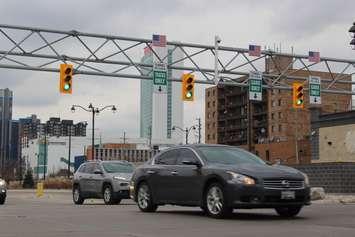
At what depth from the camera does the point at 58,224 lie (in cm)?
1268

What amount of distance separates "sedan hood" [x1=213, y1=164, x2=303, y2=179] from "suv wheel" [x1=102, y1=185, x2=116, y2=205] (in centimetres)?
966

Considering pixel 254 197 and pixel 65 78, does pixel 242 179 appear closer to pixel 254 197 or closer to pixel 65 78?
pixel 254 197

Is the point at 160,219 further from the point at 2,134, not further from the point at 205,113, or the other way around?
the point at 2,134

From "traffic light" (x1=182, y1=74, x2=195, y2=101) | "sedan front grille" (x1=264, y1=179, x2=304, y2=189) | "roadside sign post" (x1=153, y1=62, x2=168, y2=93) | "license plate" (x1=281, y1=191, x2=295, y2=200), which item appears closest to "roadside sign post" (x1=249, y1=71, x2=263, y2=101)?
"traffic light" (x1=182, y1=74, x2=195, y2=101)

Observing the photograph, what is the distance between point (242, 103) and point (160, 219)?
130597mm

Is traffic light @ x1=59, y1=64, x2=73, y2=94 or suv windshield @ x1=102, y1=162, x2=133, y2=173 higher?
traffic light @ x1=59, y1=64, x2=73, y2=94

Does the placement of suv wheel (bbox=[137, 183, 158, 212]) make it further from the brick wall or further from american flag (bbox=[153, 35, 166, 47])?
the brick wall

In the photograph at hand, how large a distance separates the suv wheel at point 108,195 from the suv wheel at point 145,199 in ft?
21.5

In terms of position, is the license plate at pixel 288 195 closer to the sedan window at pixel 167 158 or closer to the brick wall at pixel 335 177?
the sedan window at pixel 167 158

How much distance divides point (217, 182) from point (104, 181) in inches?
401

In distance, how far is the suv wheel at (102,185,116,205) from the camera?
2258 centimetres

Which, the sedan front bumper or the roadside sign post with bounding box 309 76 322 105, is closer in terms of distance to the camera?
the sedan front bumper

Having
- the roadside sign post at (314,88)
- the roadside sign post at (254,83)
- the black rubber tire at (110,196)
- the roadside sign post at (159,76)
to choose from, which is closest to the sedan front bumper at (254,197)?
the black rubber tire at (110,196)

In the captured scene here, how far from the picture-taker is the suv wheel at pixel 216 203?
43.3 feet
